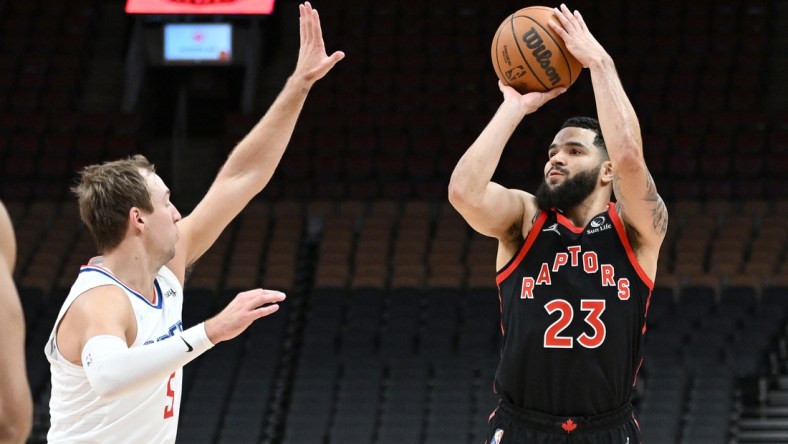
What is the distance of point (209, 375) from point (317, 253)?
2998mm

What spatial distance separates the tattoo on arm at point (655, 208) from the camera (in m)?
3.86

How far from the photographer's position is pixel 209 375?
456 inches

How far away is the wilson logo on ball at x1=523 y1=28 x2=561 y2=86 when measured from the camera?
4.02 m

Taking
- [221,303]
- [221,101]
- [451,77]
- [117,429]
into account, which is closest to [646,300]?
[117,429]

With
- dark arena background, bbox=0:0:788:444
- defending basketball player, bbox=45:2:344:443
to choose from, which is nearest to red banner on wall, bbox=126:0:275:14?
dark arena background, bbox=0:0:788:444

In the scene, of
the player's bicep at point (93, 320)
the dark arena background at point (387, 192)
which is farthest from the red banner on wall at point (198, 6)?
the player's bicep at point (93, 320)

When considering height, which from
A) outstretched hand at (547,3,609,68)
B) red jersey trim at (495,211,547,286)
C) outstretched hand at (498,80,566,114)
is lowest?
red jersey trim at (495,211,547,286)

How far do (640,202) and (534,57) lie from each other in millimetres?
662

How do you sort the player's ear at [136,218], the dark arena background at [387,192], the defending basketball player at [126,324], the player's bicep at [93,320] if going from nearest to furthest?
the defending basketball player at [126,324]
the player's bicep at [93,320]
the player's ear at [136,218]
the dark arena background at [387,192]

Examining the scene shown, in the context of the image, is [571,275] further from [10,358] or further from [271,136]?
[10,358]

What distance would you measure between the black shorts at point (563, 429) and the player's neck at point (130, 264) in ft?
4.63

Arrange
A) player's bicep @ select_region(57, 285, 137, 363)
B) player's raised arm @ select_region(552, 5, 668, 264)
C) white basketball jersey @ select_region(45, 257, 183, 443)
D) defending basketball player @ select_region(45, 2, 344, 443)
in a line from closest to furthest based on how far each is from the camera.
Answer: defending basketball player @ select_region(45, 2, 344, 443), player's bicep @ select_region(57, 285, 137, 363), white basketball jersey @ select_region(45, 257, 183, 443), player's raised arm @ select_region(552, 5, 668, 264)

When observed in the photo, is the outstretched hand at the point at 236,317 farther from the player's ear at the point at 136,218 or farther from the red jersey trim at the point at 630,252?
Result: the red jersey trim at the point at 630,252

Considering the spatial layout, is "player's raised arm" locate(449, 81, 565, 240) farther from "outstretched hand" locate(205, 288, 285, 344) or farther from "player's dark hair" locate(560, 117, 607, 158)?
"outstretched hand" locate(205, 288, 285, 344)
